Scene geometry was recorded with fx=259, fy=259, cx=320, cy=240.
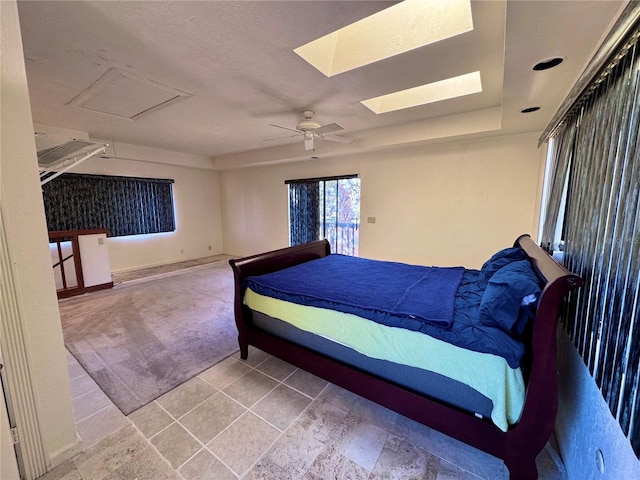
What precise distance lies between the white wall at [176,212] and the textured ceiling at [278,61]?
159 centimetres

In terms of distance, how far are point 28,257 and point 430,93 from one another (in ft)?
12.6

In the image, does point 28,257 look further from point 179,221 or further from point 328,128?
point 179,221

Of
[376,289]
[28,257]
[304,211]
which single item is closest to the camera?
[28,257]

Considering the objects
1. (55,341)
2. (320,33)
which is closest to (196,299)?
A: (55,341)

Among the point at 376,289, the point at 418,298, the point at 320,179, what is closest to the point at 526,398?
the point at 418,298

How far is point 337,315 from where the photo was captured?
180 centimetres

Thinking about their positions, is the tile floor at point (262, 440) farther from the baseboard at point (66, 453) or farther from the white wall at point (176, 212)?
the white wall at point (176, 212)

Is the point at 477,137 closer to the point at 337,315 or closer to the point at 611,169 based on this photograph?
the point at 611,169

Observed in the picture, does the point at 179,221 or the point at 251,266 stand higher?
the point at 179,221

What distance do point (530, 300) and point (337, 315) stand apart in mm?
1093

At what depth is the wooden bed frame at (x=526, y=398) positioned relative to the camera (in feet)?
3.86

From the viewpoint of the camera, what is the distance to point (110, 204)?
17.3ft

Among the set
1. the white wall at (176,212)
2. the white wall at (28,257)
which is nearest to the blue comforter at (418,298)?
the white wall at (28,257)

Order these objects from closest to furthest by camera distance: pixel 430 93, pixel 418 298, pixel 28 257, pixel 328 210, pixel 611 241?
pixel 611 241, pixel 28 257, pixel 418 298, pixel 430 93, pixel 328 210
